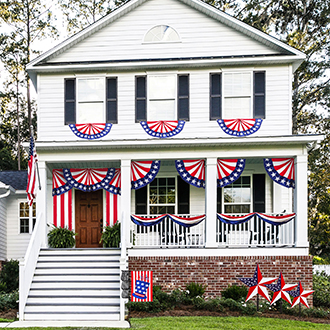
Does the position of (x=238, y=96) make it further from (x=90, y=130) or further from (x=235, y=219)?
(x=90, y=130)

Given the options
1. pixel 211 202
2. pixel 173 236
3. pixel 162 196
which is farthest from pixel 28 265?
pixel 211 202

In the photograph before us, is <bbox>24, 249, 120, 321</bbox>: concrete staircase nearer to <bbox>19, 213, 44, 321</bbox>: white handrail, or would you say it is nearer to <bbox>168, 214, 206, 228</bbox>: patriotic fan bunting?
<bbox>19, 213, 44, 321</bbox>: white handrail

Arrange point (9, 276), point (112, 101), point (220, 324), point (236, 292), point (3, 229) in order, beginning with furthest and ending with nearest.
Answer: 1. point (3, 229)
2. point (9, 276)
3. point (112, 101)
4. point (236, 292)
5. point (220, 324)

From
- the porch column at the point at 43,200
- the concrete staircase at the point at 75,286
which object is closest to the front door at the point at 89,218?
the porch column at the point at 43,200

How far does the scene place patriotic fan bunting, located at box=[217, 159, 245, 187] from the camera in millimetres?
11898

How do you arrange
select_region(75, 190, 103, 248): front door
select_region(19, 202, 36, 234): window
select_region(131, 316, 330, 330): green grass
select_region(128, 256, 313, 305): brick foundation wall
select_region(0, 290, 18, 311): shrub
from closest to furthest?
select_region(131, 316, 330, 330): green grass
select_region(0, 290, 18, 311): shrub
select_region(128, 256, 313, 305): brick foundation wall
select_region(75, 190, 103, 248): front door
select_region(19, 202, 36, 234): window

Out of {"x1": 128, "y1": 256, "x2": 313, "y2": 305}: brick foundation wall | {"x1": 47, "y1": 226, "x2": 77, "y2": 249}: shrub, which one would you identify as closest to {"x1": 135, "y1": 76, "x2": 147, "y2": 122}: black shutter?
{"x1": 47, "y1": 226, "x2": 77, "y2": 249}: shrub

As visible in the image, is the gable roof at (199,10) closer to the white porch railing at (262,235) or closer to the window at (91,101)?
the window at (91,101)

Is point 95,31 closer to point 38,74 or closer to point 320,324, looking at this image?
point 38,74

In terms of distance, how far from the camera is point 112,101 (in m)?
12.8

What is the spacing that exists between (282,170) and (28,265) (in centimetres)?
777

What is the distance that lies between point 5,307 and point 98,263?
2.61 meters

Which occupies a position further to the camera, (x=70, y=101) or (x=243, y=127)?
(x=70, y=101)

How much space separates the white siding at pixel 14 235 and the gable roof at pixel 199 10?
197 inches
